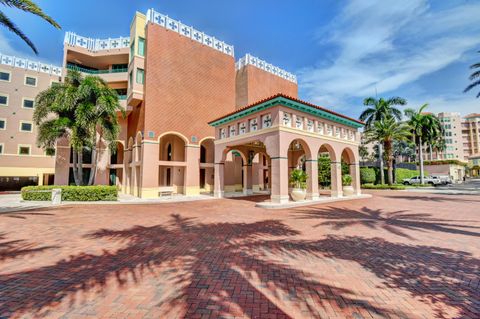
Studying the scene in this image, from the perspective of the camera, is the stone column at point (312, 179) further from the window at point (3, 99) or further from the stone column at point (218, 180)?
the window at point (3, 99)

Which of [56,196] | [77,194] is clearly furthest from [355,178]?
[56,196]

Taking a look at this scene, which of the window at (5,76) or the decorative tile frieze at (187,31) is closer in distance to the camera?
the decorative tile frieze at (187,31)

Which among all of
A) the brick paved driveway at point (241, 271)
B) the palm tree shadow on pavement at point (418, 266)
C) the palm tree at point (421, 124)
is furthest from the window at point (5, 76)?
the palm tree at point (421, 124)

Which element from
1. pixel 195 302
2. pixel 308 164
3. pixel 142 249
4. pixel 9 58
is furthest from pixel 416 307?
pixel 9 58

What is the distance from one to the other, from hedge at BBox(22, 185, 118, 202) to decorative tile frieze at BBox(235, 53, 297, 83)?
2237cm

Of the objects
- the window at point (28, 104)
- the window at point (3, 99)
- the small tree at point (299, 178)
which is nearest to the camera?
the small tree at point (299, 178)

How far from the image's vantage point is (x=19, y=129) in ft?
102

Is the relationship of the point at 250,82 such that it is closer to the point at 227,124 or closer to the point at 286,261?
the point at 227,124

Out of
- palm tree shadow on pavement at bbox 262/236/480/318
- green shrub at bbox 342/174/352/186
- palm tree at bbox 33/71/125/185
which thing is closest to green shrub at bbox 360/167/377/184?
green shrub at bbox 342/174/352/186

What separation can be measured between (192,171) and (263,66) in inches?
720

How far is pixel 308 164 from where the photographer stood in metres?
17.6

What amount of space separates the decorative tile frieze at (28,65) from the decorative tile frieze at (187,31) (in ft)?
74.1

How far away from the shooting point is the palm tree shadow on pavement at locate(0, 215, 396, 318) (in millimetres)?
3715

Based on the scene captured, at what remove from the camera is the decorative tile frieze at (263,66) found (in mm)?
30344
